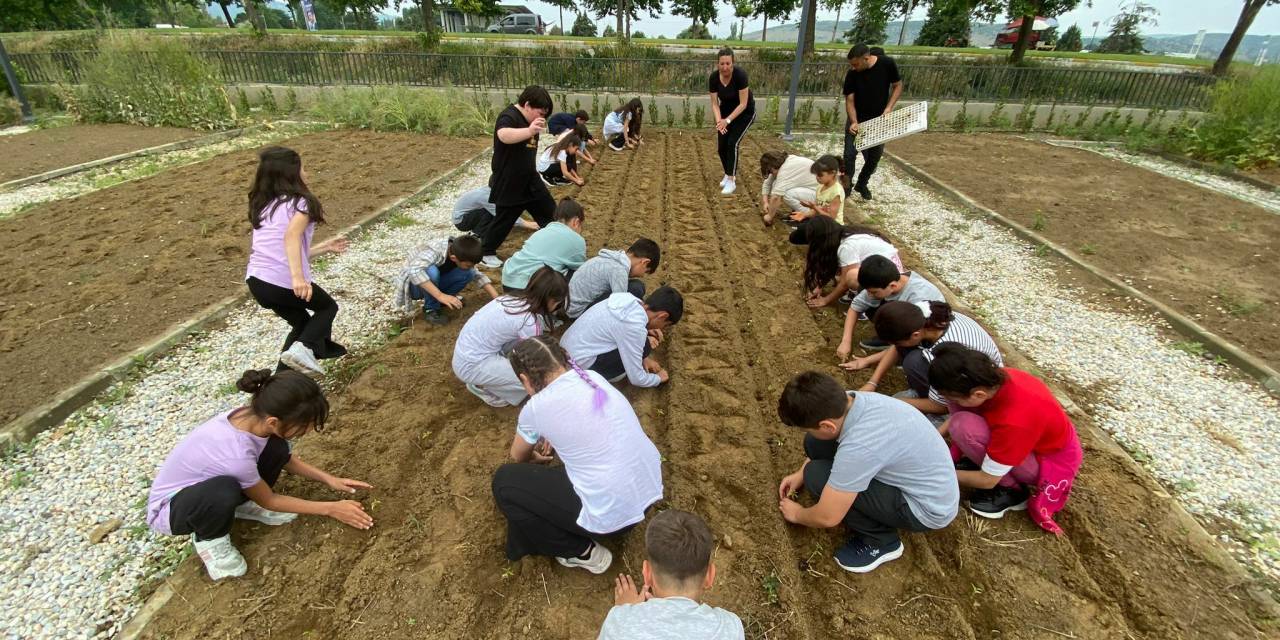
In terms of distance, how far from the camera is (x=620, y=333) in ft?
9.70

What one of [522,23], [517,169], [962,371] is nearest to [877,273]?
[962,371]

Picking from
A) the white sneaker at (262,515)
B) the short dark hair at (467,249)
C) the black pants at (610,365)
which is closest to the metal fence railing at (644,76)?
the short dark hair at (467,249)

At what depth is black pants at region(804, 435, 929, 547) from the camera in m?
2.24

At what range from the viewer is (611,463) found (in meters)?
2.03

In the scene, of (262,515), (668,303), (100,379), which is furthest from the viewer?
(100,379)

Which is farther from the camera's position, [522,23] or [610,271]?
[522,23]

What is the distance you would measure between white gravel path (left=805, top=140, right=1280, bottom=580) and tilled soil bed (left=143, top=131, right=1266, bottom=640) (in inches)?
10.4

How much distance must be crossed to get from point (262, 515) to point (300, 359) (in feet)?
3.39

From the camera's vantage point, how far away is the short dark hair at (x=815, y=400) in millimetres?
2016

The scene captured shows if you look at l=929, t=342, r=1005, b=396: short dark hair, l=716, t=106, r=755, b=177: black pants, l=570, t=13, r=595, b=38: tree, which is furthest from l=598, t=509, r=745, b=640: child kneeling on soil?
l=570, t=13, r=595, b=38: tree

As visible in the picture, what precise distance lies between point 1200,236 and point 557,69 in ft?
38.7

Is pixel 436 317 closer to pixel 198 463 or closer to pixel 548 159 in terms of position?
pixel 198 463

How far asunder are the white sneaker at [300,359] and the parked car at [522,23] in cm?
3442

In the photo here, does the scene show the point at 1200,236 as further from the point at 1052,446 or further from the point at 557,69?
the point at 557,69
